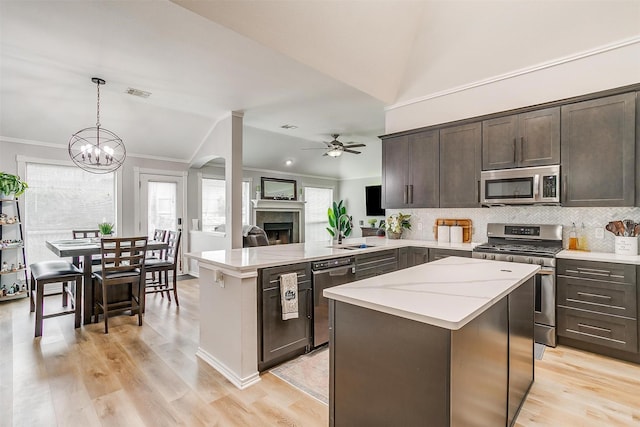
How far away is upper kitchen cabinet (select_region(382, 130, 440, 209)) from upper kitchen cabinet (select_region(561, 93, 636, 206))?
138 cm

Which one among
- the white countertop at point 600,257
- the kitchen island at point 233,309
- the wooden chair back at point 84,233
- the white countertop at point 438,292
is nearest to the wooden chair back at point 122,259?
the kitchen island at point 233,309

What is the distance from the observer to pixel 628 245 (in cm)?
294

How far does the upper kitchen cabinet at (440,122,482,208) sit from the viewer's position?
3.86 m

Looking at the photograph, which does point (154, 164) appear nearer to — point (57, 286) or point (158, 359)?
point (57, 286)

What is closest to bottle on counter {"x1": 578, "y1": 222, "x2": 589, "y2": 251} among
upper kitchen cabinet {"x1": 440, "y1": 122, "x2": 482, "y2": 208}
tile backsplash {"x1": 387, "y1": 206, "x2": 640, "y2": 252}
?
tile backsplash {"x1": 387, "y1": 206, "x2": 640, "y2": 252}

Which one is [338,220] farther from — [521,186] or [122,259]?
[122,259]

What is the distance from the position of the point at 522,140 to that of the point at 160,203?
236 inches

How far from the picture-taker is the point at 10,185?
427 cm

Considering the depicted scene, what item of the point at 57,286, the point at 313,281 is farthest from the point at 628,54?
the point at 57,286

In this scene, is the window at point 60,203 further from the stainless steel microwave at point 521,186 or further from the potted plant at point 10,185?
the stainless steel microwave at point 521,186

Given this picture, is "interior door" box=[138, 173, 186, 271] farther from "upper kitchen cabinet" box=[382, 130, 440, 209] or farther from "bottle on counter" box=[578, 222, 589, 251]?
"bottle on counter" box=[578, 222, 589, 251]

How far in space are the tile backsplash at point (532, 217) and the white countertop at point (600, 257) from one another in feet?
0.98

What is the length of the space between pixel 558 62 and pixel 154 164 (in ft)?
20.8

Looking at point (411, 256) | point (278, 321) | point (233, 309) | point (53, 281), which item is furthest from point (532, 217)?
point (53, 281)
